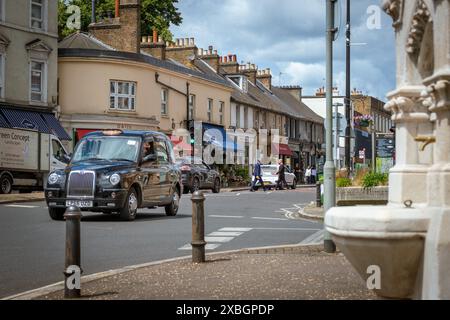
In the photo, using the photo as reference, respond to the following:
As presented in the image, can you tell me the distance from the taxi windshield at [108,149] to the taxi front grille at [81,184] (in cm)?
102

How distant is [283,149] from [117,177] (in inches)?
1844

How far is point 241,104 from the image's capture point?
5375 cm

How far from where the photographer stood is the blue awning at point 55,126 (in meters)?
35.7

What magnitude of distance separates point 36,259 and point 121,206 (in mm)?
5707

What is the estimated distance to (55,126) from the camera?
1422 inches

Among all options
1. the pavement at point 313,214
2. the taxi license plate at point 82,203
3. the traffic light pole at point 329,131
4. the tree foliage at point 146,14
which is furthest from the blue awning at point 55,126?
the traffic light pole at point 329,131

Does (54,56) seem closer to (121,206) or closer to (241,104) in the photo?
(241,104)

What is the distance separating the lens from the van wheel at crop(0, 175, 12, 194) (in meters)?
27.0

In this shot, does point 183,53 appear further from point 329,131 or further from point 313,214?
point 329,131

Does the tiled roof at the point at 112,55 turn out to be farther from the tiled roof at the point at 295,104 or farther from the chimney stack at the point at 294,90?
the chimney stack at the point at 294,90

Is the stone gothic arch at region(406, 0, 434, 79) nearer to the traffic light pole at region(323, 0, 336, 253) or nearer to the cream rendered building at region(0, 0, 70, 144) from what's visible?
the traffic light pole at region(323, 0, 336, 253)

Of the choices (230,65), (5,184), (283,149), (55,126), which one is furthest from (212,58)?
(5,184)
